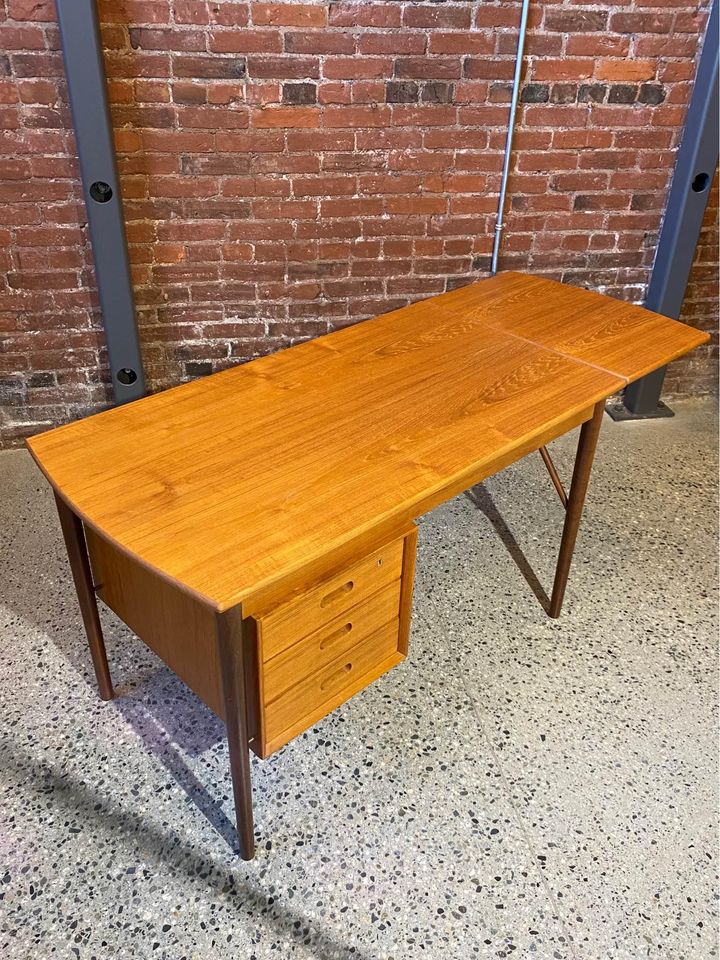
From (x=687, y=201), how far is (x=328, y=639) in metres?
2.12

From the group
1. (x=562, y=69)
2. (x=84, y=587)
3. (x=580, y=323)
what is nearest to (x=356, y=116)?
(x=562, y=69)

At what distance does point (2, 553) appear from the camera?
2404 mm

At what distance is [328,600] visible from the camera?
1478 mm

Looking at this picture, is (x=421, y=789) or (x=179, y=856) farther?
(x=421, y=789)

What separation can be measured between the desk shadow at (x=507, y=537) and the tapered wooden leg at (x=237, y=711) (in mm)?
1072

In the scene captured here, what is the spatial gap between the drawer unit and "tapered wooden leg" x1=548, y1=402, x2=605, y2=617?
0.64m

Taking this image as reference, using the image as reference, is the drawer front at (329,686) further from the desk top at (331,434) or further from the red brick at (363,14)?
the red brick at (363,14)

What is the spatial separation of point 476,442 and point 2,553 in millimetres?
1552

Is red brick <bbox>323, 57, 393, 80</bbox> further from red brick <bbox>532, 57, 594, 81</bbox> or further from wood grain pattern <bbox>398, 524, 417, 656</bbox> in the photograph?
wood grain pattern <bbox>398, 524, 417, 656</bbox>

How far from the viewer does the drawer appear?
1.45m

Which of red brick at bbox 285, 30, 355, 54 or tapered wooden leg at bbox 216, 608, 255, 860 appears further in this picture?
red brick at bbox 285, 30, 355, 54

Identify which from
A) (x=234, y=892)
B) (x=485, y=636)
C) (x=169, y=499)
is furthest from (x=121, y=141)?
(x=234, y=892)

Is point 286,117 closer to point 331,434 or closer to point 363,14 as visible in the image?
point 363,14

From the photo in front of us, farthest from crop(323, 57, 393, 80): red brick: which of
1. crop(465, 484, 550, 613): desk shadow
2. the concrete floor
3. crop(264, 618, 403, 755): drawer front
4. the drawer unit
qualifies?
crop(264, 618, 403, 755): drawer front
